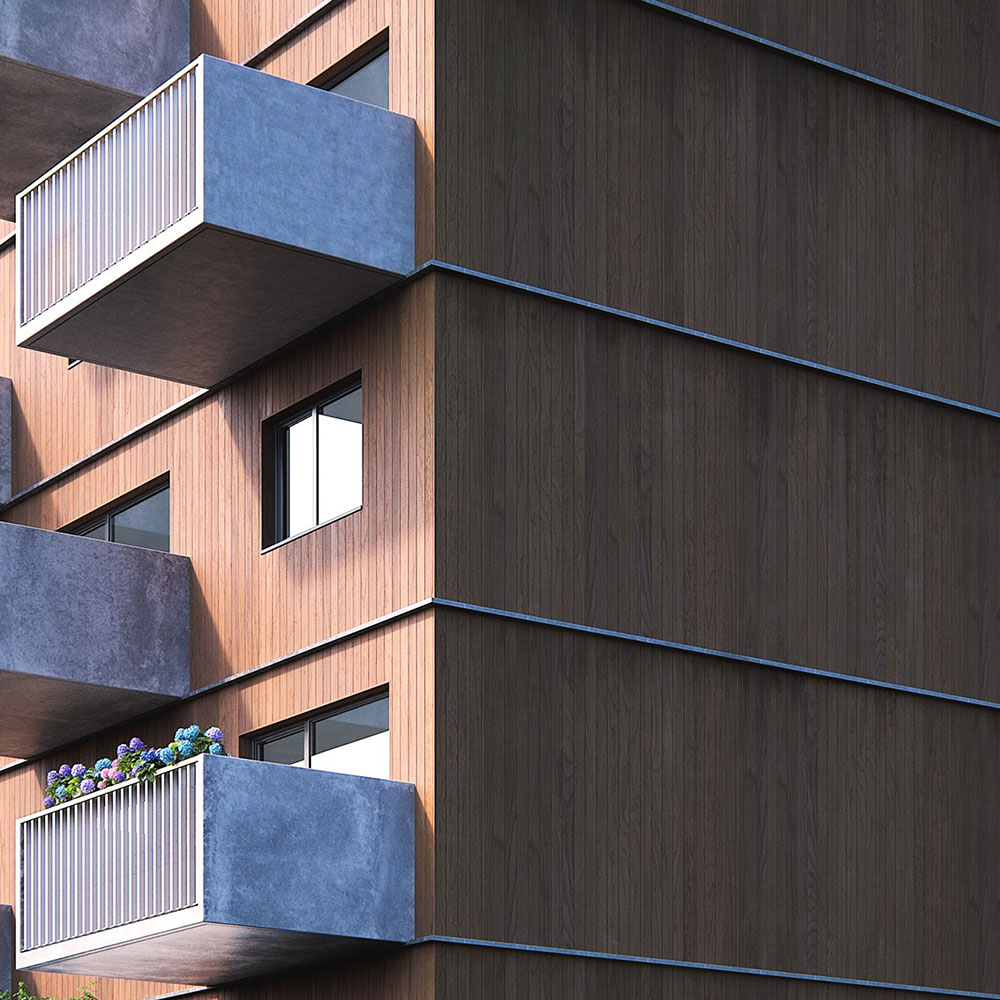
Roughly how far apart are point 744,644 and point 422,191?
17.0ft

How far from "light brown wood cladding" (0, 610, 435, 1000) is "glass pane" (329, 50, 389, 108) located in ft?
16.8

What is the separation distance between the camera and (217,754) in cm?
1836

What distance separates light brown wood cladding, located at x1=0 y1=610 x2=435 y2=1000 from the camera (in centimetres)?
1845

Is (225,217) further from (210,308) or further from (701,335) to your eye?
(701,335)

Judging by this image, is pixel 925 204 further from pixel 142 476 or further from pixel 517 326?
pixel 142 476

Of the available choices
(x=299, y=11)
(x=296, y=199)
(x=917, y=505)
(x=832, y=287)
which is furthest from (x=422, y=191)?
(x=917, y=505)

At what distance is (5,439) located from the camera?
2656 centimetres

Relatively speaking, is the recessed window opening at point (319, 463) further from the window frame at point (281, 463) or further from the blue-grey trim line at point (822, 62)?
the blue-grey trim line at point (822, 62)

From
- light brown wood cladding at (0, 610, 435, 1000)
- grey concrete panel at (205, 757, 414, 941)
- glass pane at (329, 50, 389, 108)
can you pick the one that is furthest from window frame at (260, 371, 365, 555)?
grey concrete panel at (205, 757, 414, 941)

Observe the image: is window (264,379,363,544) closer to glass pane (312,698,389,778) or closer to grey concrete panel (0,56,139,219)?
glass pane (312,698,389,778)

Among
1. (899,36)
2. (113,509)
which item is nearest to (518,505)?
(113,509)

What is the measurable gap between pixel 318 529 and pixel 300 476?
94 cm

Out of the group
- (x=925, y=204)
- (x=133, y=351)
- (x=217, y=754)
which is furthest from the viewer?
(x=925, y=204)

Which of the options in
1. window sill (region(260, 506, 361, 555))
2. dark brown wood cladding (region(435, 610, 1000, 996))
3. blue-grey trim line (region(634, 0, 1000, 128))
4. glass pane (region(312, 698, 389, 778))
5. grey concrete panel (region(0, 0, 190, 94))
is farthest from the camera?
grey concrete panel (region(0, 0, 190, 94))
